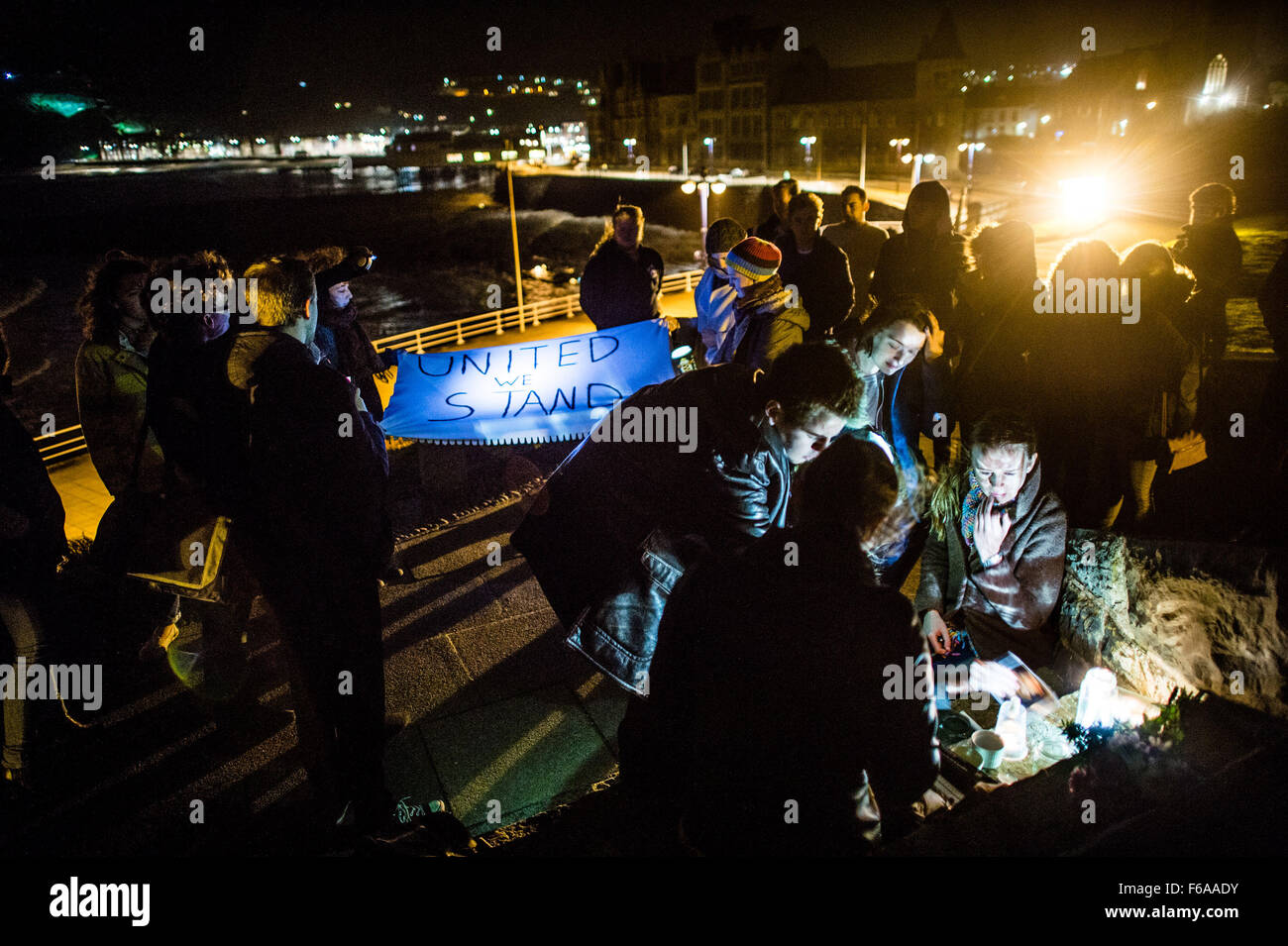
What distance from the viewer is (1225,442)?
270 inches

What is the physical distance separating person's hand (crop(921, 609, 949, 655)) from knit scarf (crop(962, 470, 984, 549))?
15.6 inches

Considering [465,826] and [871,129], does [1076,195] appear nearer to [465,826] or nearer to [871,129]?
[871,129]

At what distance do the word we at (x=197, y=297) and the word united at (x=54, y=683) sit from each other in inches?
72.6

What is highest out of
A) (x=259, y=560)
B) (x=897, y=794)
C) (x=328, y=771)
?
(x=259, y=560)

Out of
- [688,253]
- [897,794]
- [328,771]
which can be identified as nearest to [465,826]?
[328,771]

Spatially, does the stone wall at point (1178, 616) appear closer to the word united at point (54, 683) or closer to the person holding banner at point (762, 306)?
the person holding banner at point (762, 306)

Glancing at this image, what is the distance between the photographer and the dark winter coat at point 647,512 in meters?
2.75

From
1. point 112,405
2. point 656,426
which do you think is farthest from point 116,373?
point 656,426

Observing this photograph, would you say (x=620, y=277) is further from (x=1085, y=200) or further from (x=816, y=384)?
(x=1085, y=200)

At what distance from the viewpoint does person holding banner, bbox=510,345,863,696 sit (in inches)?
104

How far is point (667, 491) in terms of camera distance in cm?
286

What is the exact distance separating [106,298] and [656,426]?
3591mm
